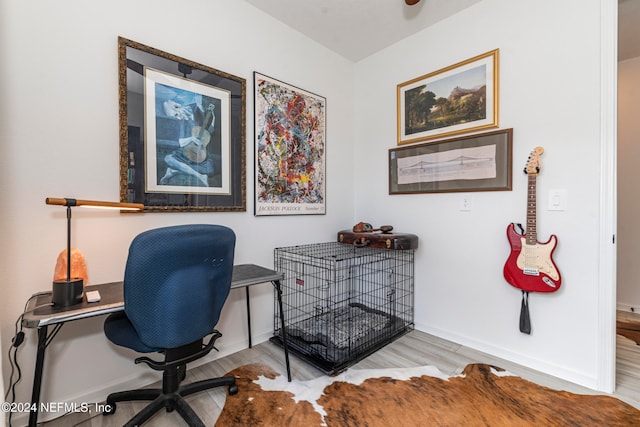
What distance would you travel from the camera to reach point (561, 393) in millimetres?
1668

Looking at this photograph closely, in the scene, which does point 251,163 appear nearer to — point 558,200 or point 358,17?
point 358,17

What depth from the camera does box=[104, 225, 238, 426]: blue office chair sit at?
1.15 meters

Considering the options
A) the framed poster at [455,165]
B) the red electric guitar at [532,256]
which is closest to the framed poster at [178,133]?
the framed poster at [455,165]

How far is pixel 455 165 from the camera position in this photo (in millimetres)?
2311

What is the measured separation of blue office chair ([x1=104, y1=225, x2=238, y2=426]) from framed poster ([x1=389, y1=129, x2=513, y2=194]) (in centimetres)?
182

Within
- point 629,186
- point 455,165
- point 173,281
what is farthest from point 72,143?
point 629,186

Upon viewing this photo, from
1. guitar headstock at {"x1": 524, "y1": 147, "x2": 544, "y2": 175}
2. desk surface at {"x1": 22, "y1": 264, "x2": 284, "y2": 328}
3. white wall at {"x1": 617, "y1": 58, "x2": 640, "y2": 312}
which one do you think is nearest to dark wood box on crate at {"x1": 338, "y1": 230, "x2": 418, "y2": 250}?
guitar headstock at {"x1": 524, "y1": 147, "x2": 544, "y2": 175}

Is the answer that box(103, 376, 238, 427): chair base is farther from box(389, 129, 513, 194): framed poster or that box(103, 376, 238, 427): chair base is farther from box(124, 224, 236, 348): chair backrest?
box(389, 129, 513, 194): framed poster

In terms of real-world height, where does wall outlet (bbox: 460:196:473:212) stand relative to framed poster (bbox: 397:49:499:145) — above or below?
below

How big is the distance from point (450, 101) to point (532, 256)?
4.42 ft

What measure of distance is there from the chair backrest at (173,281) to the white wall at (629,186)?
161 inches

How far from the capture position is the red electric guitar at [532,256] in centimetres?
184

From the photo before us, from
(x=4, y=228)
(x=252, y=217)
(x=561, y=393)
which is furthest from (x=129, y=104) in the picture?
(x=561, y=393)

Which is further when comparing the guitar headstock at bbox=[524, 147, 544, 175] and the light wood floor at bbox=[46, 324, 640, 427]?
Result: the guitar headstock at bbox=[524, 147, 544, 175]
